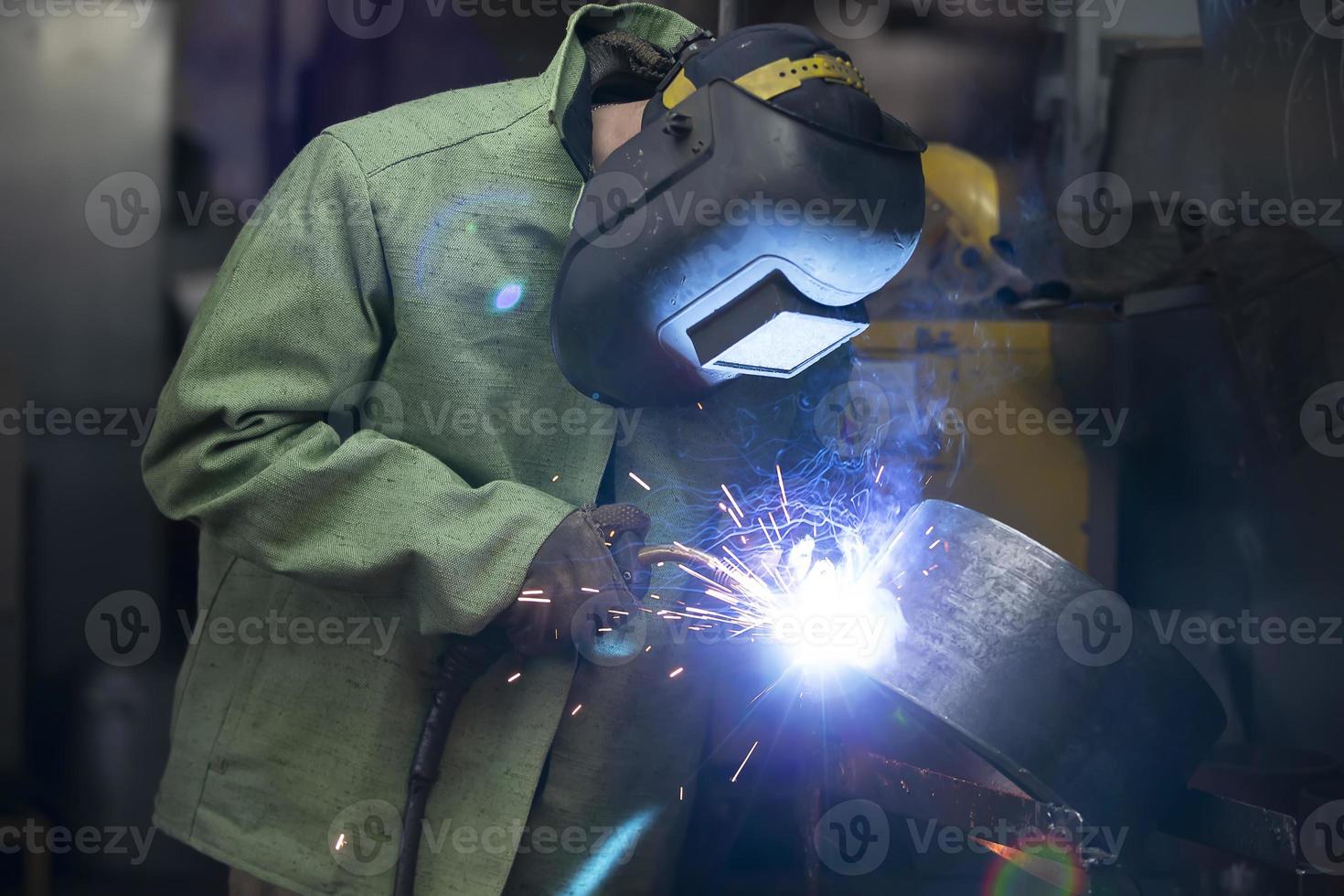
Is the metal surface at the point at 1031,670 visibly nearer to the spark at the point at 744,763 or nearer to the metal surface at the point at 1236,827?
the metal surface at the point at 1236,827

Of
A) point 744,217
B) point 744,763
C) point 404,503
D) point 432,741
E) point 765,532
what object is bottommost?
point 744,763

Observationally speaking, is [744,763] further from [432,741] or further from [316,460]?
[316,460]

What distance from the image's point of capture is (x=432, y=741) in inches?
56.9

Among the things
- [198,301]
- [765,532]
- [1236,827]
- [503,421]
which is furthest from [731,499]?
[198,301]

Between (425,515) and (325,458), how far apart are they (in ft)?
0.48

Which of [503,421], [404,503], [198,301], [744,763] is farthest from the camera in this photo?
[198,301]

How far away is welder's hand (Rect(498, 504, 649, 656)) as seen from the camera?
130cm

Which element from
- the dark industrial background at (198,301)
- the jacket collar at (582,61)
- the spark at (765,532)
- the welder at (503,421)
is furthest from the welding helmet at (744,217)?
the dark industrial background at (198,301)

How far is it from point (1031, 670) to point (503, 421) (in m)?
0.74

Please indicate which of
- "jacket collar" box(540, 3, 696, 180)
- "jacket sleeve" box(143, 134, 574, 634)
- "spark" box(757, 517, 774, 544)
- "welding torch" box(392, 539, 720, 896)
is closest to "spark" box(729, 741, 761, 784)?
"spark" box(757, 517, 774, 544)

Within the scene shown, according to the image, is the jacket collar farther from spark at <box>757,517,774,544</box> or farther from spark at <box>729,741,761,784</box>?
spark at <box>729,741,761,784</box>

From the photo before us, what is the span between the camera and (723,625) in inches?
63.2

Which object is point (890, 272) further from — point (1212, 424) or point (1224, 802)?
point (1212, 424)

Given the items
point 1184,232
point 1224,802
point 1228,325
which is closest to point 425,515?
Answer: point 1224,802
